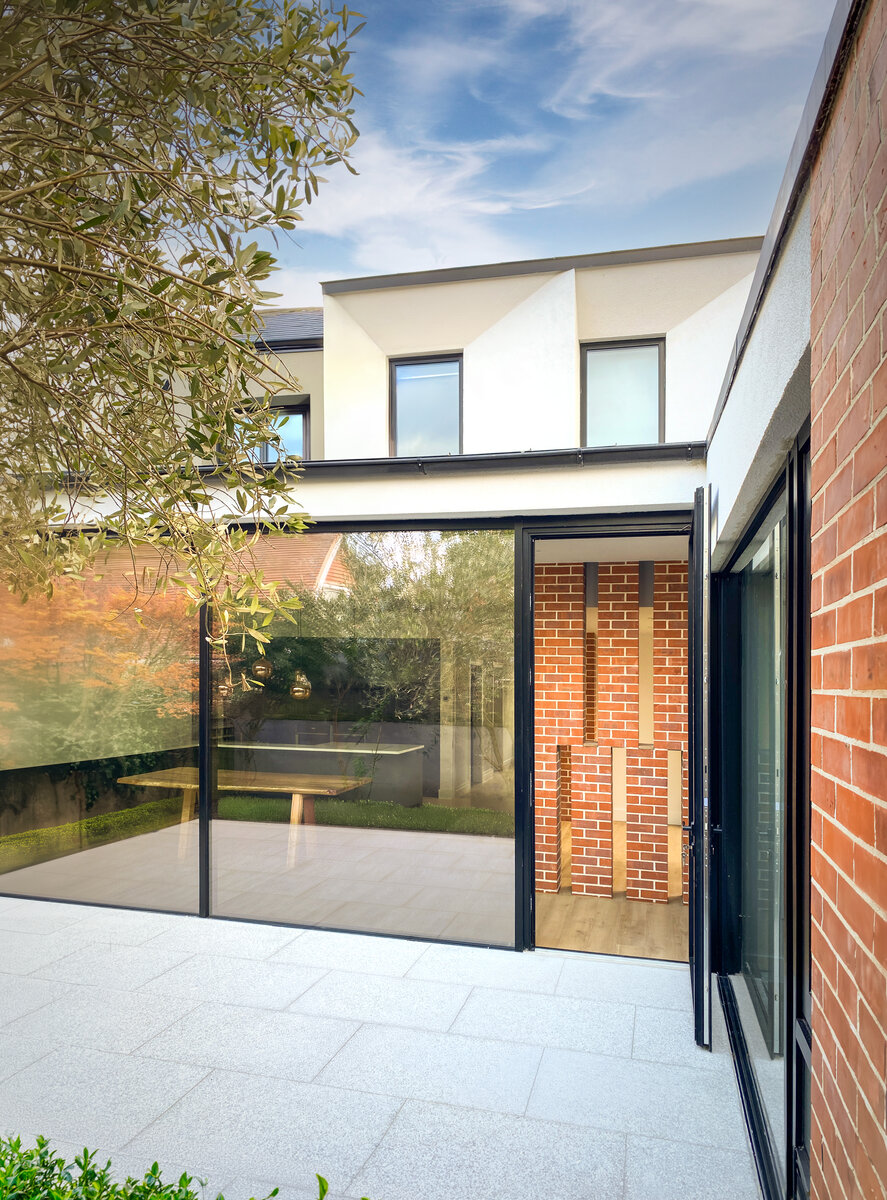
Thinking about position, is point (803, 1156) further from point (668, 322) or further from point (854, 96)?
point (668, 322)

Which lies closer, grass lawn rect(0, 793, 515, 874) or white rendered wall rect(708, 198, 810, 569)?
white rendered wall rect(708, 198, 810, 569)

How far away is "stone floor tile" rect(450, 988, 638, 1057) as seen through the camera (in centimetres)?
370

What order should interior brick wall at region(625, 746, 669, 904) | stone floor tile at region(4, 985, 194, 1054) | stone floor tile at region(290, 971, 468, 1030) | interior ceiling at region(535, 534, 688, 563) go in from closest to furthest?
stone floor tile at region(4, 985, 194, 1054) → stone floor tile at region(290, 971, 468, 1030) → interior ceiling at region(535, 534, 688, 563) → interior brick wall at region(625, 746, 669, 904)

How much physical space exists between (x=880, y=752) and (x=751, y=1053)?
8.98 ft

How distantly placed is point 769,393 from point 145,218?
140cm

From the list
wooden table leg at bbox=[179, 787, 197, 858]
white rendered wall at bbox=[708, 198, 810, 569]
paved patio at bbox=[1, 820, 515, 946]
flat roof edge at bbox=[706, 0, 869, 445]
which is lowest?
paved patio at bbox=[1, 820, 515, 946]

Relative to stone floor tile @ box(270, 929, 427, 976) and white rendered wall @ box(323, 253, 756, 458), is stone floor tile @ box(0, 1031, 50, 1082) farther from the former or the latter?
white rendered wall @ box(323, 253, 756, 458)

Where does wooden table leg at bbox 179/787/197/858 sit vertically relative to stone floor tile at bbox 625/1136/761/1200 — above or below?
above

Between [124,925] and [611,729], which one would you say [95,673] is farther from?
[611,729]

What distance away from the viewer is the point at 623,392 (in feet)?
16.7

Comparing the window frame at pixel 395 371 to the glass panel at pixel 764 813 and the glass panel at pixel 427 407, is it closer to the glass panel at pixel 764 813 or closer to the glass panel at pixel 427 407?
the glass panel at pixel 427 407

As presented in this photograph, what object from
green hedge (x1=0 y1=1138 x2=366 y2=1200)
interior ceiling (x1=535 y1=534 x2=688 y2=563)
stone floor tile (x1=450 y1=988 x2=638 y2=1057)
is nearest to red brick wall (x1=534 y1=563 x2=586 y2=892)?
interior ceiling (x1=535 y1=534 x2=688 y2=563)

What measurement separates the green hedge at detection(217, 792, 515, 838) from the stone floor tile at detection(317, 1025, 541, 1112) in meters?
1.38

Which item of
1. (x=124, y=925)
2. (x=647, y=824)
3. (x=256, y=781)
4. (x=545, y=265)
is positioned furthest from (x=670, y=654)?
(x=124, y=925)
